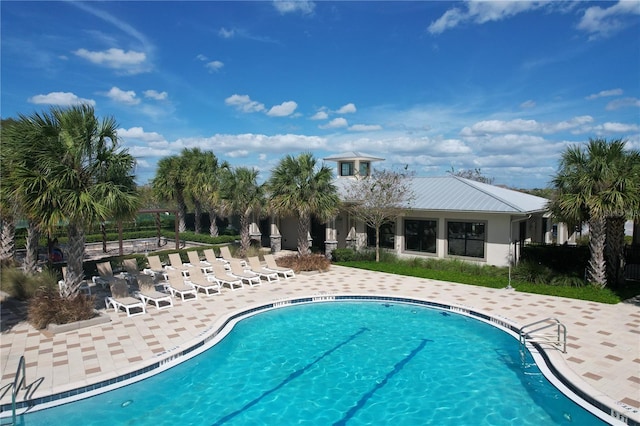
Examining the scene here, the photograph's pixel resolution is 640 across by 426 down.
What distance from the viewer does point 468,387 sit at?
29.7 feet

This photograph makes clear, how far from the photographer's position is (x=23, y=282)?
588 inches

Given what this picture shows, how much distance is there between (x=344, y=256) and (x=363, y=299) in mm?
7223

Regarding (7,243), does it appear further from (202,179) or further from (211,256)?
(202,179)

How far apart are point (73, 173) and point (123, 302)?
4.78m

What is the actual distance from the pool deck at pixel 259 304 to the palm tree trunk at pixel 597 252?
5.73 ft

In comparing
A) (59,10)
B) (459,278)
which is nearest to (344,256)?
(459,278)

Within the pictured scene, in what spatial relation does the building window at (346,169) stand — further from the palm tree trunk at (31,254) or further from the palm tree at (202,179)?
the palm tree trunk at (31,254)

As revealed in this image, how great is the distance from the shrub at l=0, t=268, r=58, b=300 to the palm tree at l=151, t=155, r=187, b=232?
19919 millimetres

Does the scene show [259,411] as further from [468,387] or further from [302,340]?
[468,387]

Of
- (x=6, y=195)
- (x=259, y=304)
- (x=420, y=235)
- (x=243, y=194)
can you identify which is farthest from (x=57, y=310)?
(x=420, y=235)

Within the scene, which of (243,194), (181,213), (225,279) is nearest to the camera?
(225,279)

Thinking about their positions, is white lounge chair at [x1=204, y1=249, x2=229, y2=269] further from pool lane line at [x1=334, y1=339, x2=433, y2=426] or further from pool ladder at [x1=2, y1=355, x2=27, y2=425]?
pool ladder at [x1=2, y1=355, x2=27, y2=425]

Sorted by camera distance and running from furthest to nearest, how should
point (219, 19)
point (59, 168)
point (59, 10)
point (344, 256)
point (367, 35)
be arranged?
1. point (344, 256)
2. point (367, 35)
3. point (219, 19)
4. point (59, 10)
5. point (59, 168)

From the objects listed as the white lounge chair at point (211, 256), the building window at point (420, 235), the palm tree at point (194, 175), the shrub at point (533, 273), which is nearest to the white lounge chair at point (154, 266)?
the white lounge chair at point (211, 256)
